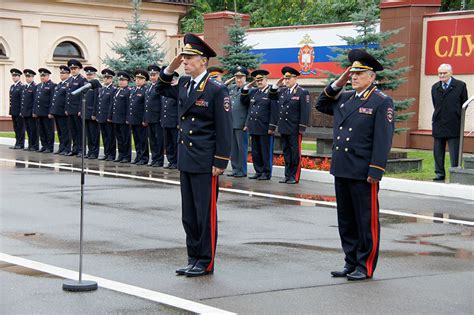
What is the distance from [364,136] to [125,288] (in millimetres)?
2628

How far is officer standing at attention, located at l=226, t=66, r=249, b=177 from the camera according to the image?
18.1 metres

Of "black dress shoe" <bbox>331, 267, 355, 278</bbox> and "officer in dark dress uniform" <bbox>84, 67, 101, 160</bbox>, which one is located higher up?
"officer in dark dress uniform" <bbox>84, 67, 101, 160</bbox>

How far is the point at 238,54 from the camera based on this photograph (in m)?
24.8

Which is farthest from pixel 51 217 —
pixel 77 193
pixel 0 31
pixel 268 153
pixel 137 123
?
pixel 0 31

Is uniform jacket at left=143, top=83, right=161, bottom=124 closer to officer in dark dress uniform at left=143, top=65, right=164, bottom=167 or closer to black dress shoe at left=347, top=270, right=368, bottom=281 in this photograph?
officer in dark dress uniform at left=143, top=65, right=164, bottom=167

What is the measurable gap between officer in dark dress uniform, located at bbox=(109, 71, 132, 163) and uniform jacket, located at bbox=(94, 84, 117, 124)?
15 cm

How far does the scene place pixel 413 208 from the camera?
44.8 ft

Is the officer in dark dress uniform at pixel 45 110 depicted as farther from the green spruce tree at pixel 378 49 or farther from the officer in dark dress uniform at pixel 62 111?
the green spruce tree at pixel 378 49

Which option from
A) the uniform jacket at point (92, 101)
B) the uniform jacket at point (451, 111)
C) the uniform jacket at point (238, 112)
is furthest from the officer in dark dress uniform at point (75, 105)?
the uniform jacket at point (451, 111)

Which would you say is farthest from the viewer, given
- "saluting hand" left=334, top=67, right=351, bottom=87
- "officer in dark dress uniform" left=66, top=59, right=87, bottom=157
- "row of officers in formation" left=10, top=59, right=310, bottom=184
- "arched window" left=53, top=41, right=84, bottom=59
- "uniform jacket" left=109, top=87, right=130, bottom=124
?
"arched window" left=53, top=41, right=84, bottom=59

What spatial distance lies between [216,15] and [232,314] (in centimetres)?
2175

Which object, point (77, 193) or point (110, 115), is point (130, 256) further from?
point (110, 115)

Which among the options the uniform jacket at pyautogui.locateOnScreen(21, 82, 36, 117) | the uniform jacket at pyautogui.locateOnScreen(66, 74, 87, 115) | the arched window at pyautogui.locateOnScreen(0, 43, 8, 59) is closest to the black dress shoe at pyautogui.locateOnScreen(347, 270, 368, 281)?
the uniform jacket at pyautogui.locateOnScreen(66, 74, 87, 115)

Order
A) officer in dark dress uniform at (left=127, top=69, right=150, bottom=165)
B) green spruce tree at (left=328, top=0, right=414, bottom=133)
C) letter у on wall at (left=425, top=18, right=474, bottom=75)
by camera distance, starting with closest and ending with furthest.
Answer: green spruce tree at (left=328, top=0, right=414, bottom=133), officer in dark dress uniform at (left=127, top=69, right=150, bottom=165), letter у on wall at (left=425, top=18, right=474, bottom=75)
